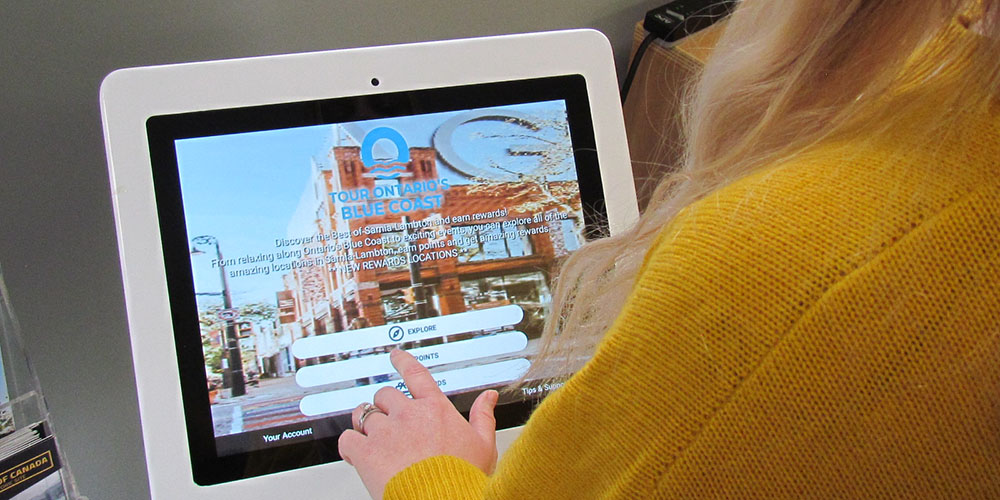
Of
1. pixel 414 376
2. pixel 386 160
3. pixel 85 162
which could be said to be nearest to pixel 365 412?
pixel 414 376

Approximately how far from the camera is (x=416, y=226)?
563 millimetres

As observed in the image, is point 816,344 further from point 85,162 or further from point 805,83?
point 85,162

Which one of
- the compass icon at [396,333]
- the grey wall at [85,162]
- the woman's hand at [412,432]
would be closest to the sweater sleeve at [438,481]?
the woman's hand at [412,432]

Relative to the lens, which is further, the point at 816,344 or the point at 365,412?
the point at 365,412

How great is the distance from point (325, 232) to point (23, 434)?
280 mm

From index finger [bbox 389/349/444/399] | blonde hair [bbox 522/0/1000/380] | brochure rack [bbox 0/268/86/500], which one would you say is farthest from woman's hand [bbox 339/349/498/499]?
brochure rack [bbox 0/268/86/500]

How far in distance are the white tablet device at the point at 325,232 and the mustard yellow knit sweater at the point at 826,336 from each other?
28 centimetres

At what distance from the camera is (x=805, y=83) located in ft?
1.12

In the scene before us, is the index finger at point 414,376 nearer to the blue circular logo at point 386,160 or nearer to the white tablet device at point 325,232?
the white tablet device at point 325,232

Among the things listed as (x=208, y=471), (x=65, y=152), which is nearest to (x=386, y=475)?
(x=208, y=471)

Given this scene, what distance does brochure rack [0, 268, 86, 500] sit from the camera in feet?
1.73

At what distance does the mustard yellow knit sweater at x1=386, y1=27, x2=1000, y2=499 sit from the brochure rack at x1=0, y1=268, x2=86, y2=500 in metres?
0.47

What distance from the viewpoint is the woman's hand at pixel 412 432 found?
19.2 inches

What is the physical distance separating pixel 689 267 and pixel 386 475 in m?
0.29
